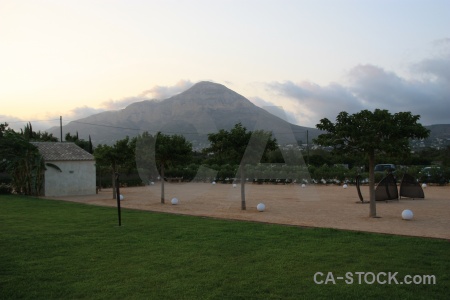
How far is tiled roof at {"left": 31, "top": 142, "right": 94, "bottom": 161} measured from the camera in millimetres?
25341

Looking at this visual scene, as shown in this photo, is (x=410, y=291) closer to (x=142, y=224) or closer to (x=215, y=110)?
(x=142, y=224)

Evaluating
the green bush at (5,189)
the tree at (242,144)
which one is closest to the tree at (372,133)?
the tree at (242,144)

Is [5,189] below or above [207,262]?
above

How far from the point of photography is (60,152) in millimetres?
26172

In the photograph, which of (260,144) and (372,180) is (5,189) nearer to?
(260,144)

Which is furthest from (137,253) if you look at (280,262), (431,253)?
(431,253)

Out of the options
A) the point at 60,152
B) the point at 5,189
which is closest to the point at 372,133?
the point at 60,152

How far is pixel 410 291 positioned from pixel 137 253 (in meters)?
4.60

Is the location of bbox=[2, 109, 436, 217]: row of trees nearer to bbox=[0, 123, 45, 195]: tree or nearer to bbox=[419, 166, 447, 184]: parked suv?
bbox=[0, 123, 45, 195]: tree

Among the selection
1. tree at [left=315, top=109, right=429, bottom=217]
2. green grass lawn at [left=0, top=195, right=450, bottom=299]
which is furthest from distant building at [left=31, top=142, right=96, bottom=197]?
tree at [left=315, top=109, right=429, bottom=217]

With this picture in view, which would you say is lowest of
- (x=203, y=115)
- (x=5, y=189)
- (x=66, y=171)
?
(x=5, y=189)

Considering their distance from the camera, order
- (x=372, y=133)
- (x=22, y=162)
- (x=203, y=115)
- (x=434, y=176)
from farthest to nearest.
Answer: (x=434, y=176) → (x=22, y=162) → (x=203, y=115) → (x=372, y=133)

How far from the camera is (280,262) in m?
7.09

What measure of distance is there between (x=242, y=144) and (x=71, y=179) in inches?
522
